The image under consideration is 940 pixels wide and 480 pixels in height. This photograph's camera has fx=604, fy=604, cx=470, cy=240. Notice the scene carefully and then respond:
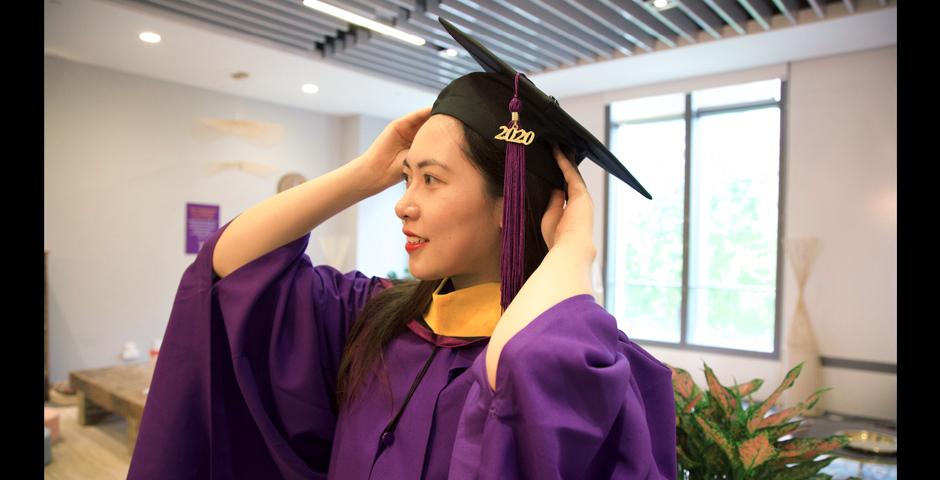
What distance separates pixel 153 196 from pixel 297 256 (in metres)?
5.47

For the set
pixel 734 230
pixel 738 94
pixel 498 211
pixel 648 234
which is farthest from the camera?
pixel 648 234

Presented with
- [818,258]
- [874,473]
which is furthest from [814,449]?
[818,258]

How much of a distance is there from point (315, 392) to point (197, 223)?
564 cm

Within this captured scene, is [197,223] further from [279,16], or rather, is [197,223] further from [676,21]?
[676,21]

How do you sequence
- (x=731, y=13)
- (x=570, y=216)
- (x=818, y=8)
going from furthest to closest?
1. (x=731, y=13)
2. (x=818, y=8)
3. (x=570, y=216)

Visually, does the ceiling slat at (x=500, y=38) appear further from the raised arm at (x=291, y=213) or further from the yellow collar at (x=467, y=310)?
the yellow collar at (x=467, y=310)

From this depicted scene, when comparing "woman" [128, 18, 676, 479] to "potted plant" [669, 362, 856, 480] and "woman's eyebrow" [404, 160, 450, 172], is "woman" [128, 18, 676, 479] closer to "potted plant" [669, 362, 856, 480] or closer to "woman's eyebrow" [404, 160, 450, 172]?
"woman's eyebrow" [404, 160, 450, 172]

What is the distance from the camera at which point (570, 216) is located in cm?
95

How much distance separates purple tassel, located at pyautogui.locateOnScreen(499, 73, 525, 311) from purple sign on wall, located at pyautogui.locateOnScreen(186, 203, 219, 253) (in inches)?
228

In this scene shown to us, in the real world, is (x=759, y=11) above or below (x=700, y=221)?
above

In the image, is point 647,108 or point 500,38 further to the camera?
point 647,108

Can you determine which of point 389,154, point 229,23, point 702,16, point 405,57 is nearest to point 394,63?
point 405,57

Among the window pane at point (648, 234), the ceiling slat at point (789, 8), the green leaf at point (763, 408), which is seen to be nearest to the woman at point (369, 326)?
the green leaf at point (763, 408)

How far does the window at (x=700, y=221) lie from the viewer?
18.6ft
